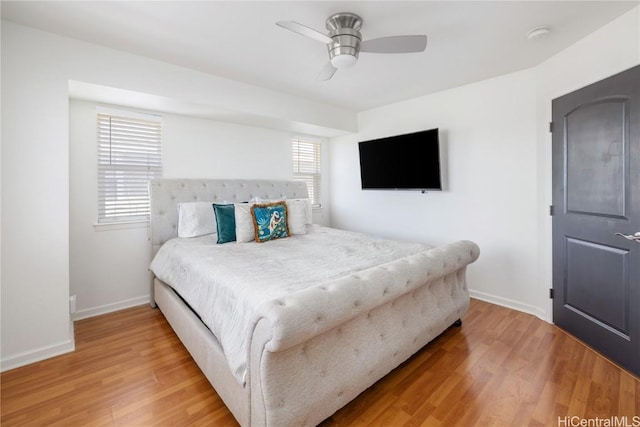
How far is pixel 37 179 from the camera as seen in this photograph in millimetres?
2109

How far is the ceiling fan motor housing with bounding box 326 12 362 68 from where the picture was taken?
194 cm

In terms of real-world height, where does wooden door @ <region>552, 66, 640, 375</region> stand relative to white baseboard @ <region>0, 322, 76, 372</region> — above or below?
above

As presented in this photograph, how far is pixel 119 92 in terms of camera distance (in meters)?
2.53

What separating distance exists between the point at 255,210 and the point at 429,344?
201 centimetres

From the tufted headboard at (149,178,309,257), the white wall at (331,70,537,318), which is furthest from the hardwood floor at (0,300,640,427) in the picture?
the tufted headboard at (149,178,309,257)

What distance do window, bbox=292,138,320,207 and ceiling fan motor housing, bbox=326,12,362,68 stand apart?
2575 mm

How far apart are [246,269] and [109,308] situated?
6.83 feet

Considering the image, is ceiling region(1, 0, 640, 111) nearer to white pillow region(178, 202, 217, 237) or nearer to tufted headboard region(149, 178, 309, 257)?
tufted headboard region(149, 178, 309, 257)

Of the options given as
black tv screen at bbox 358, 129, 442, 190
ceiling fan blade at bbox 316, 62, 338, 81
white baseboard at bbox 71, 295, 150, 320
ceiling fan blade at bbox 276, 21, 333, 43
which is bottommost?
white baseboard at bbox 71, 295, 150, 320

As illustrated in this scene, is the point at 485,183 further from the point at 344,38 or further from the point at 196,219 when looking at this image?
the point at 196,219

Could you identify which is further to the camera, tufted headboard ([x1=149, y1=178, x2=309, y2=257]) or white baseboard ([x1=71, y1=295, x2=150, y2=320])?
tufted headboard ([x1=149, y1=178, x2=309, y2=257])

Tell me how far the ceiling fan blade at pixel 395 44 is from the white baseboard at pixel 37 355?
126 inches

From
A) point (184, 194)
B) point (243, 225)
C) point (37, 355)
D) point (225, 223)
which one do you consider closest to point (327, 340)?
point (243, 225)

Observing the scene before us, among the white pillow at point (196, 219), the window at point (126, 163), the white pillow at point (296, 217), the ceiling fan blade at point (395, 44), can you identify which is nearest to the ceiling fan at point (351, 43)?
the ceiling fan blade at point (395, 44)
